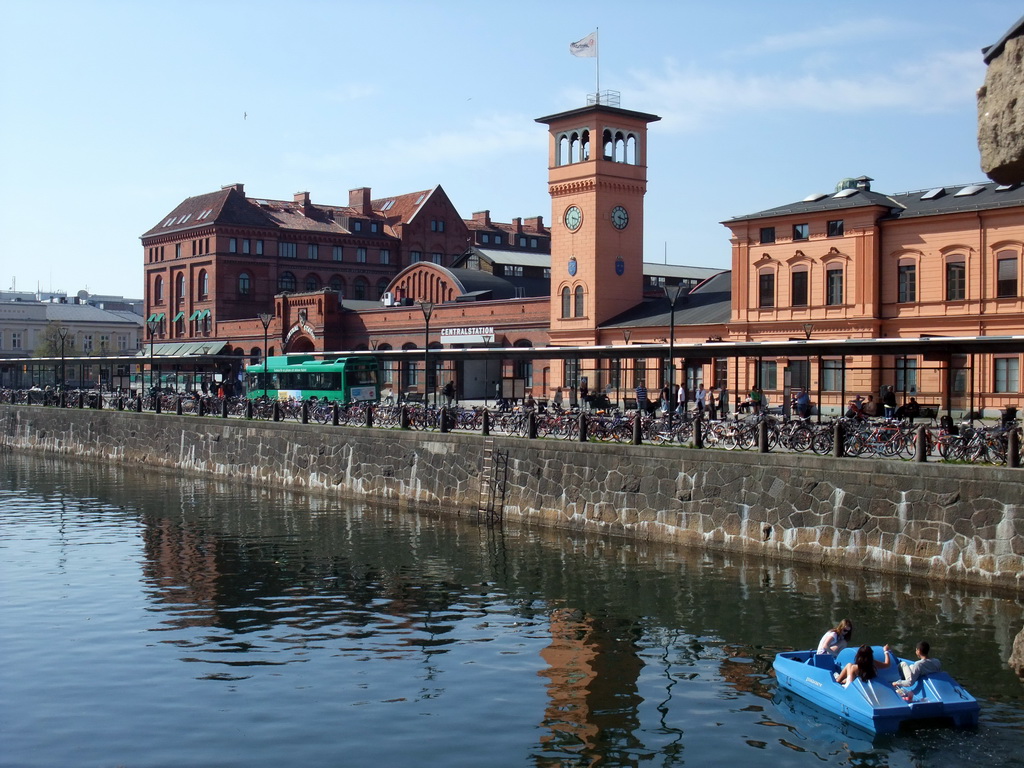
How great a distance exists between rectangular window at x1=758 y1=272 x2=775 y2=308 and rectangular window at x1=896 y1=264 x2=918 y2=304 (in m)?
6.48

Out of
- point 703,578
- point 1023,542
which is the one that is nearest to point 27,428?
point 703,578

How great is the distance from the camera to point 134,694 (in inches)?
658

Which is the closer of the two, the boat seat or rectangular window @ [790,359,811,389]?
the boat seat

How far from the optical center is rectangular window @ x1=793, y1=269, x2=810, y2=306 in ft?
178

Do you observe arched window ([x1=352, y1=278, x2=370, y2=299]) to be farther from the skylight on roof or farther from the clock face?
the skylight on roof

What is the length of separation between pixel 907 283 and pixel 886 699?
38.6m

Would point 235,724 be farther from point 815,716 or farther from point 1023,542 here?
point 1023,542

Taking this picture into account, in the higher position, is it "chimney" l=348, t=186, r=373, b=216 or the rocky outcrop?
"chimney" l=348, t=186, r=373, b=216

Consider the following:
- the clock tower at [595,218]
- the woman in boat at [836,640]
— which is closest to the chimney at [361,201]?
the clock tower at [595,218]

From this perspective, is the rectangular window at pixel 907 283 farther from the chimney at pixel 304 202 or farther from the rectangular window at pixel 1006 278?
the chimney at pixel 304 202

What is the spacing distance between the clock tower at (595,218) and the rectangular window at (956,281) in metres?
20.0

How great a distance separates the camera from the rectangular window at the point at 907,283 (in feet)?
166

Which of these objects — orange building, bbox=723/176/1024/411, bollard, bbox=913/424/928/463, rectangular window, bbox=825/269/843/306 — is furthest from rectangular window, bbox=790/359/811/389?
bollard, bbox=913/424/928/463

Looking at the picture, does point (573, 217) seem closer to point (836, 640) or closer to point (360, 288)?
point (360, 288)
